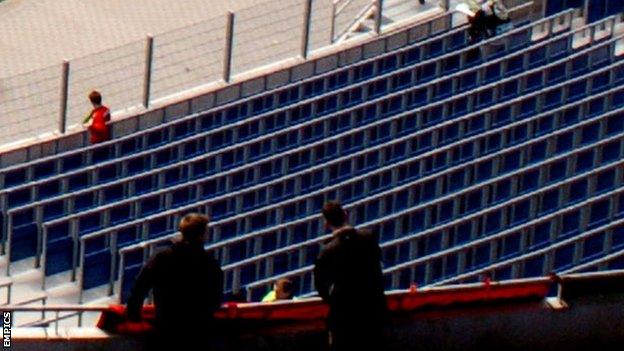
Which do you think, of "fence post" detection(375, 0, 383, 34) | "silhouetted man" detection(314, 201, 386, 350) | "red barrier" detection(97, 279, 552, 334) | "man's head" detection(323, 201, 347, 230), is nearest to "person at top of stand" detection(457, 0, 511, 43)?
"fence post" detection(375, 0, 383, 34)

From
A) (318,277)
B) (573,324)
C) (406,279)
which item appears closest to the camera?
(318,277)

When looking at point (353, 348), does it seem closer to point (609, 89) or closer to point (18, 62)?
point (609, 89)

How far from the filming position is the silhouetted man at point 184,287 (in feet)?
40.0

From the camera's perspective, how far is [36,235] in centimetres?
1759

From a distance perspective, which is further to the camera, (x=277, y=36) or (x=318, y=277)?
(x=277, y=36)

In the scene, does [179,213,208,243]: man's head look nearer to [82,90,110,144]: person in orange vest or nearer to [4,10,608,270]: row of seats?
[4,10,608,270]: row of seats

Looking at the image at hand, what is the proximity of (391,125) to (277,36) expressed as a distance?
1.77 m

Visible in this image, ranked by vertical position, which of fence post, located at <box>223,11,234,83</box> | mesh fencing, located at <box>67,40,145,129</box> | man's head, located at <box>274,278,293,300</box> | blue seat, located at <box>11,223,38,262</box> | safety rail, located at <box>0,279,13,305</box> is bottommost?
man's head, located at <box>274,278,293,300</box>

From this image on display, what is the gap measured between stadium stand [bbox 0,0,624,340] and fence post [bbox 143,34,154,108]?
15 centimetres

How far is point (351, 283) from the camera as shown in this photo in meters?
12.5

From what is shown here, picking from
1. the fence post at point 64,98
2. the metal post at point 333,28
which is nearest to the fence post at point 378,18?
the metal post at point 333,28

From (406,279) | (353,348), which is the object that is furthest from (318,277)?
(406,279)

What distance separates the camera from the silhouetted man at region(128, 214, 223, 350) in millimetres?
12180

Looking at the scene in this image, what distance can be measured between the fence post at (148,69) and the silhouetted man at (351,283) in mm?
6891
